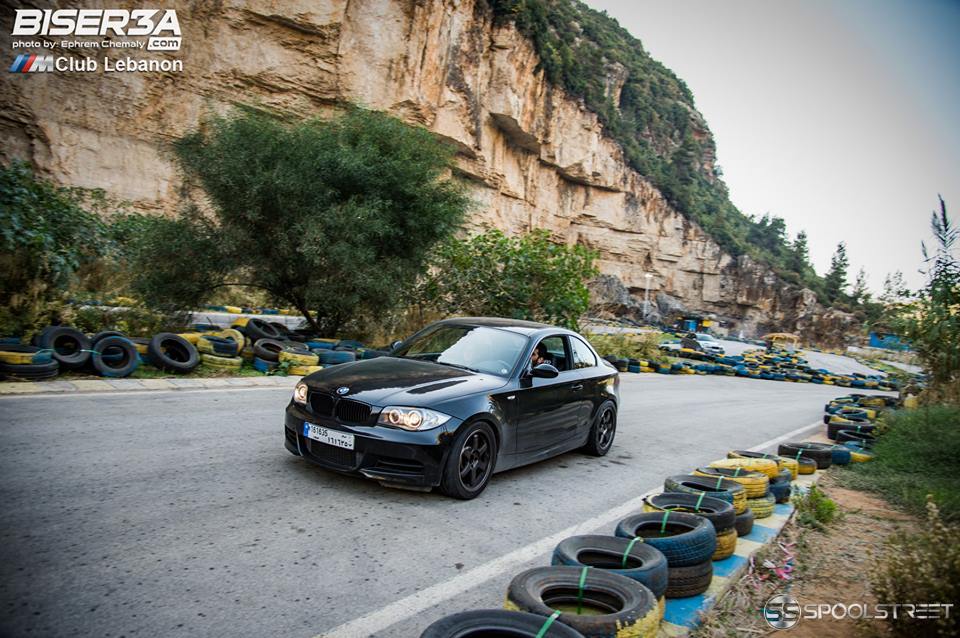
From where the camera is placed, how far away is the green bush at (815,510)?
530cm

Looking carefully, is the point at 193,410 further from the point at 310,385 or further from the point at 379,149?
the point at 379,149

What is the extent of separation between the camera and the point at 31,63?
25172 mm

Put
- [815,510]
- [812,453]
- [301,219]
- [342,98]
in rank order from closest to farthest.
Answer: [815,510]
[812,453]
[301,219]
[342,98]

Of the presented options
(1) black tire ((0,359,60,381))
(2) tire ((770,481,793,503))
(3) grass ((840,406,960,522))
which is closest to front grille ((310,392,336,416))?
(2) tire ((770,481,793,503))

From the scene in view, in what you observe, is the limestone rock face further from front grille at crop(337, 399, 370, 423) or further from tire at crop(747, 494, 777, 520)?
tire at crop(747, 494, 777, 520)

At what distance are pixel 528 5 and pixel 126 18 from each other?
1210 inches

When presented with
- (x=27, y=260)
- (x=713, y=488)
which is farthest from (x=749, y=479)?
(x=27, y=260)

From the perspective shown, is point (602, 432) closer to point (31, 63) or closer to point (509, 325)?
point (509, 325)

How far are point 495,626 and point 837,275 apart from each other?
11054 centimetres

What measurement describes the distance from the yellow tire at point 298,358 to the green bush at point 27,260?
154 inches

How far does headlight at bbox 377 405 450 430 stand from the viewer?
A: 4.59 m

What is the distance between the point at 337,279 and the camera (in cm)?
1384

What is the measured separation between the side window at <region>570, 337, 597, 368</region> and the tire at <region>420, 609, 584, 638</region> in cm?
444

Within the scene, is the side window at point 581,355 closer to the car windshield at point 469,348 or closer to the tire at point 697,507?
the car windshield at point 469,348
